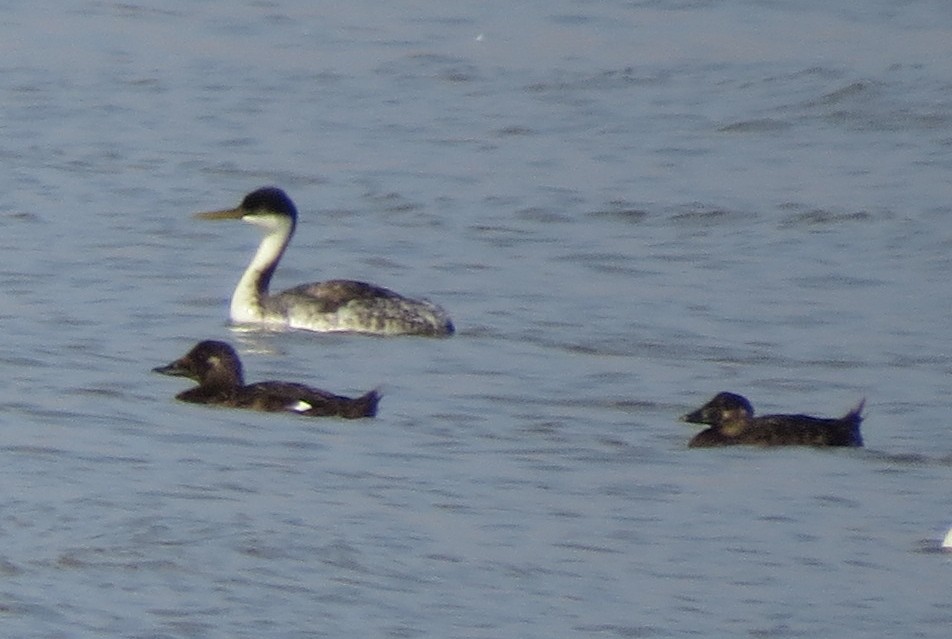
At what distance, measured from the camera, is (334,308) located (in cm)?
1416

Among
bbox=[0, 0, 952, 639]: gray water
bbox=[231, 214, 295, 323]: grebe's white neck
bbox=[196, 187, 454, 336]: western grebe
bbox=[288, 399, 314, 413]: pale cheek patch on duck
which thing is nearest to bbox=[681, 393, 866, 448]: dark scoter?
bbox=[0, 0, 952, 639]: gray water

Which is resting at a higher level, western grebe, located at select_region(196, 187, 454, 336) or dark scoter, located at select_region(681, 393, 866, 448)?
dark scoter, located at select_region(681, 393, 866, 448)

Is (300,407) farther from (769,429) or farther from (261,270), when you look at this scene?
(261,270)

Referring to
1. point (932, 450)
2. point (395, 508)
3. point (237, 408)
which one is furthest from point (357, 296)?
point (395, 508)

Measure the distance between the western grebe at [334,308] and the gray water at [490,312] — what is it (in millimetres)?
91

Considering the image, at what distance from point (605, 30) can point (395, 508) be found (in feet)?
54.7

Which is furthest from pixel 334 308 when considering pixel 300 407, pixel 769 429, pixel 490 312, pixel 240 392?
pixel 769 429

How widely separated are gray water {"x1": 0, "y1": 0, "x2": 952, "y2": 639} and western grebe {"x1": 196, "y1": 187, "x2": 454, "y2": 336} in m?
0.09

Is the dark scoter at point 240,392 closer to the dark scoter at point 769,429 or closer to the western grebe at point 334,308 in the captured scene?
the dark scoter at point 769,429

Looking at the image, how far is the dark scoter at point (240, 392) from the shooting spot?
11422 mm

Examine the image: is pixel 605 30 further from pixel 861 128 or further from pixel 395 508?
pixel 395 508

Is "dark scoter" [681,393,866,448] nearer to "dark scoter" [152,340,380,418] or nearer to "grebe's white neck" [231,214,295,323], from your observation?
"dark scoter" [152,340,380,418]

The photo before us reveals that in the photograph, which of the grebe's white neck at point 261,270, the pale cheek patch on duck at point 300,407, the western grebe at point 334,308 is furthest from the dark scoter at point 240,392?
the grebe's white neck at point 261,270

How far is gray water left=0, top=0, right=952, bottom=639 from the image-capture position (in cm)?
870
